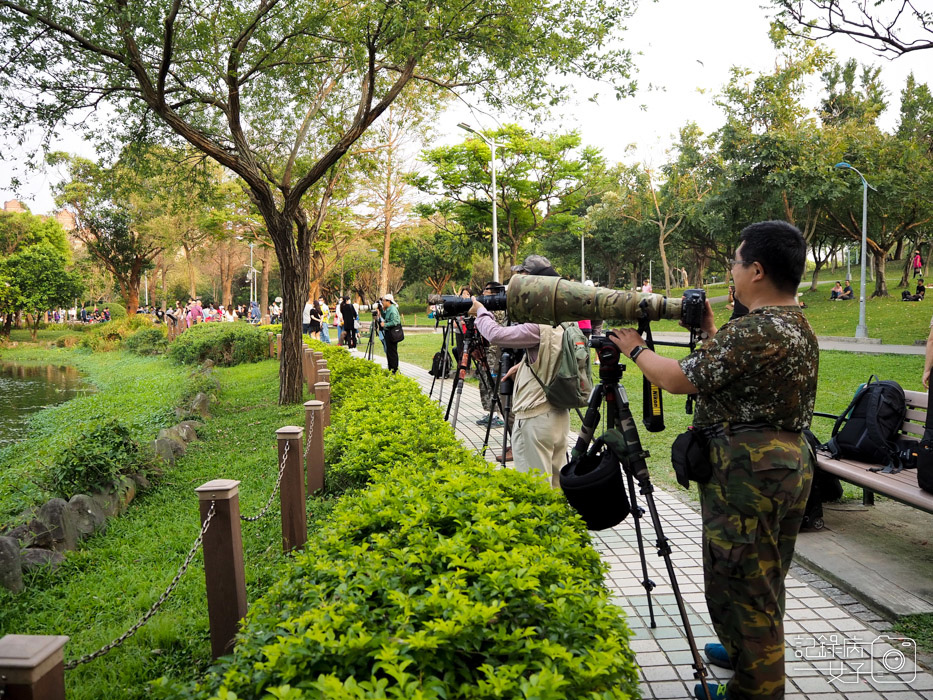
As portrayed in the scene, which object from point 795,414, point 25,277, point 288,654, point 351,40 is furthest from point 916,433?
point 25,277

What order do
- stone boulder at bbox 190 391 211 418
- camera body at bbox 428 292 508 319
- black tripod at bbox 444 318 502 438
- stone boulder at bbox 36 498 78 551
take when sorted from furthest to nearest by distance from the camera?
stone boulder at bbox 190 391 211 418 → black tripod at bbox 444 318 502 438 → stone boulder at bbox 36 498 78 551 → camera body at bbox 428 292 508 319

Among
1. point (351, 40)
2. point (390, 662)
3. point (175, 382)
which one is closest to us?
point (390, 662)

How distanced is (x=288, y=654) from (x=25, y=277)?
4181 cm

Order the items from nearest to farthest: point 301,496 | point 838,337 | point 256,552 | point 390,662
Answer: point 390,662
point 301,496
point 256,552
point 838,337

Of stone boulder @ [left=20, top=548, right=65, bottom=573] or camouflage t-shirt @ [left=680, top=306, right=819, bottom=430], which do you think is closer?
camouflage t-shirt @ [left=680, top=306, right=819, bottom=430]

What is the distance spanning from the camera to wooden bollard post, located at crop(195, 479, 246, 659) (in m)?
2.91

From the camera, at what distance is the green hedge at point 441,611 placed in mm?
1688

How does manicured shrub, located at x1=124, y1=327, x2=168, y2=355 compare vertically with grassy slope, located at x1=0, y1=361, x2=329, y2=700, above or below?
above

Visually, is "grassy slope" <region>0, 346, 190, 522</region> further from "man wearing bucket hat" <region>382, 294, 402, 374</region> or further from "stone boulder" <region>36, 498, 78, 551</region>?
"man wearing bucket hat" <region>382, 294, 402, 374</region>

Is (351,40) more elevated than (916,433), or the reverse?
(351,40)

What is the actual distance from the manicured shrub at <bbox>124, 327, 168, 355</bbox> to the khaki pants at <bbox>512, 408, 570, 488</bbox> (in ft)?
78.9

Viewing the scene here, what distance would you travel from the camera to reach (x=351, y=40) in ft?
29.5

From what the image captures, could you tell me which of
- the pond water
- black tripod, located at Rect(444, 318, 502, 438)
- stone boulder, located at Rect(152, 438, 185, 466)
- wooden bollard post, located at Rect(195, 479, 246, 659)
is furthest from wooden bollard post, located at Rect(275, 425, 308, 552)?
the pond water

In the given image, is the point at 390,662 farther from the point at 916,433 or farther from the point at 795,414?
the point at 916,433
